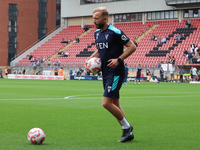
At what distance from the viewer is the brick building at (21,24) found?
61156 millimetres

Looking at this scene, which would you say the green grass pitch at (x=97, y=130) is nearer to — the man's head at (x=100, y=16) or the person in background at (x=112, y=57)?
the person in background at (x=112, y=57)

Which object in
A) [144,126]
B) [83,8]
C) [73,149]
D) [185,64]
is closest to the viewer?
[73,149]

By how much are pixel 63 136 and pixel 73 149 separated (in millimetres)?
1060

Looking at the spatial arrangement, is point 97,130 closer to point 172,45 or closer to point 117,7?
point 172,45

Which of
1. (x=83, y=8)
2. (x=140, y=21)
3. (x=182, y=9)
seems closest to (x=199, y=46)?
(x=182, y=9)

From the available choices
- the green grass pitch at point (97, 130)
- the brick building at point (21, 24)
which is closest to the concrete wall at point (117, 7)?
the brick building at point (21, 24)

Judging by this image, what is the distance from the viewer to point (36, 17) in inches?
2544

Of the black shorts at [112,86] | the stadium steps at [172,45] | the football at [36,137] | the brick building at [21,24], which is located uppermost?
the brick building at [21,24]

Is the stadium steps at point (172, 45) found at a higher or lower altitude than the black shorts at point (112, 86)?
higher

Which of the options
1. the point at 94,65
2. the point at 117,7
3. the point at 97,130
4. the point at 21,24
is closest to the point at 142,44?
the point at 117,7

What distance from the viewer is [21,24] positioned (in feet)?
207

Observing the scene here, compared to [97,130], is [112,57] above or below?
above

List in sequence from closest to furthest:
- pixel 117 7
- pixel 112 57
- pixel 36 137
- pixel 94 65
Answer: pixel 36 137 → pixel 112 57 → pixel 94 65 → pixel 117 7

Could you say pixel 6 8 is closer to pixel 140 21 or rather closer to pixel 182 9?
pixel 140 21
